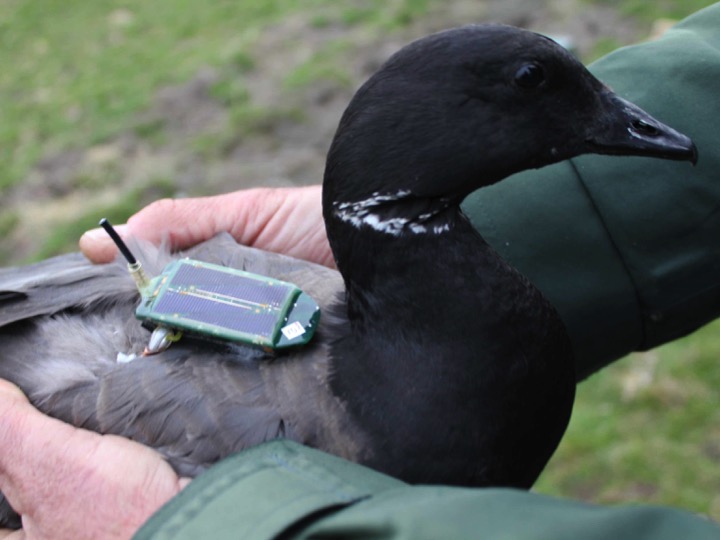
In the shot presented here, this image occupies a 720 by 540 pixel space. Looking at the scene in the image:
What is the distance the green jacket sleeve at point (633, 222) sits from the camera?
2607mm

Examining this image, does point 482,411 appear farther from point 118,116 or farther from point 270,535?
point 118,116

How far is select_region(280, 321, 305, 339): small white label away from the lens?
2.19 m

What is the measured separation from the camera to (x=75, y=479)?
2.02m

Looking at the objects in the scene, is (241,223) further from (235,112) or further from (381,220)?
(235,112)

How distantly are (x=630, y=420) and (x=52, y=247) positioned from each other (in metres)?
3.70

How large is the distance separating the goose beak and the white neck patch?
47cm

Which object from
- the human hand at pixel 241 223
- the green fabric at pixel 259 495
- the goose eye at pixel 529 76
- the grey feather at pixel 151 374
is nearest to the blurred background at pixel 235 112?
the human hand at pixel 241 223

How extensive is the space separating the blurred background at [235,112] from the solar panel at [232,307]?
2156 millimetres

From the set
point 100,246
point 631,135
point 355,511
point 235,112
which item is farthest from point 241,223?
point 235,112

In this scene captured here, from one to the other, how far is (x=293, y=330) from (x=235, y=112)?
15.2 ft

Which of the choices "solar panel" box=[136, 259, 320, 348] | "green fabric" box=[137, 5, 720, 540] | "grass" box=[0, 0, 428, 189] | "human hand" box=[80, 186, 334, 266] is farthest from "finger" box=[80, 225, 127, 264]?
"grass" box=[0, 0, 428, 189]

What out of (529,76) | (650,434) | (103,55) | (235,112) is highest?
(529,76)

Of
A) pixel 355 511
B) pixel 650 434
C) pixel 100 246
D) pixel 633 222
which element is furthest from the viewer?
pixel 650 434

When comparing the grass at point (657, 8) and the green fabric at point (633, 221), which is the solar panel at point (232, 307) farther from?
the grass at point (657, 8)
